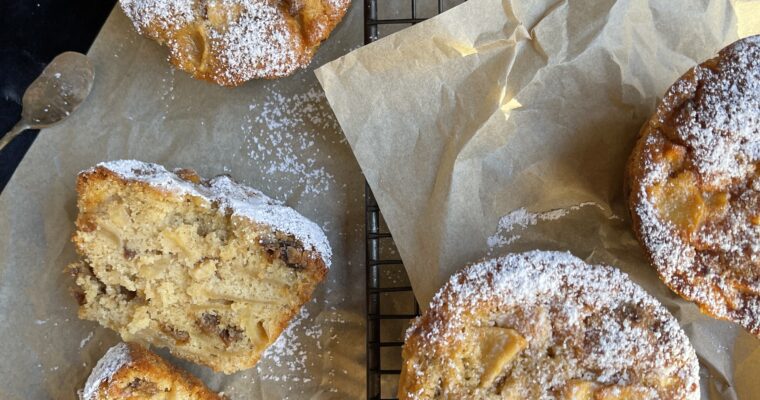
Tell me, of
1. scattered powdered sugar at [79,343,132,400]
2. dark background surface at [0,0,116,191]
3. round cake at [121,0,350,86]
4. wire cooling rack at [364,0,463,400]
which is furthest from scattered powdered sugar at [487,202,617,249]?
dark background surface at [0,0,116,191]

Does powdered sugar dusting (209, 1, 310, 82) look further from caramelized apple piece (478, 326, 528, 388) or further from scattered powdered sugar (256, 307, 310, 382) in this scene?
caramelized apple piece (478, 326, 528, 388)

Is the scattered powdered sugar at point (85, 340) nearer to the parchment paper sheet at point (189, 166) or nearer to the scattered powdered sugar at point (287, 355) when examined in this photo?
the parchment paper sheet at point (189, 166)

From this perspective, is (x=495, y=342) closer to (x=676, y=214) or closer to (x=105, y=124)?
(x=676, y=214)

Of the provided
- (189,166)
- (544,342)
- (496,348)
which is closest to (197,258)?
(189,166)

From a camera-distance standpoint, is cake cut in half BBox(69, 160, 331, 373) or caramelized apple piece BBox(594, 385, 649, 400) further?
cake cut in half BBox(69, 160, 331, 373)

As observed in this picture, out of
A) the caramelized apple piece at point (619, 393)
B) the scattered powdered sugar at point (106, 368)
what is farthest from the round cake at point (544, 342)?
the scattered powdered sugar at point (106, 368)
